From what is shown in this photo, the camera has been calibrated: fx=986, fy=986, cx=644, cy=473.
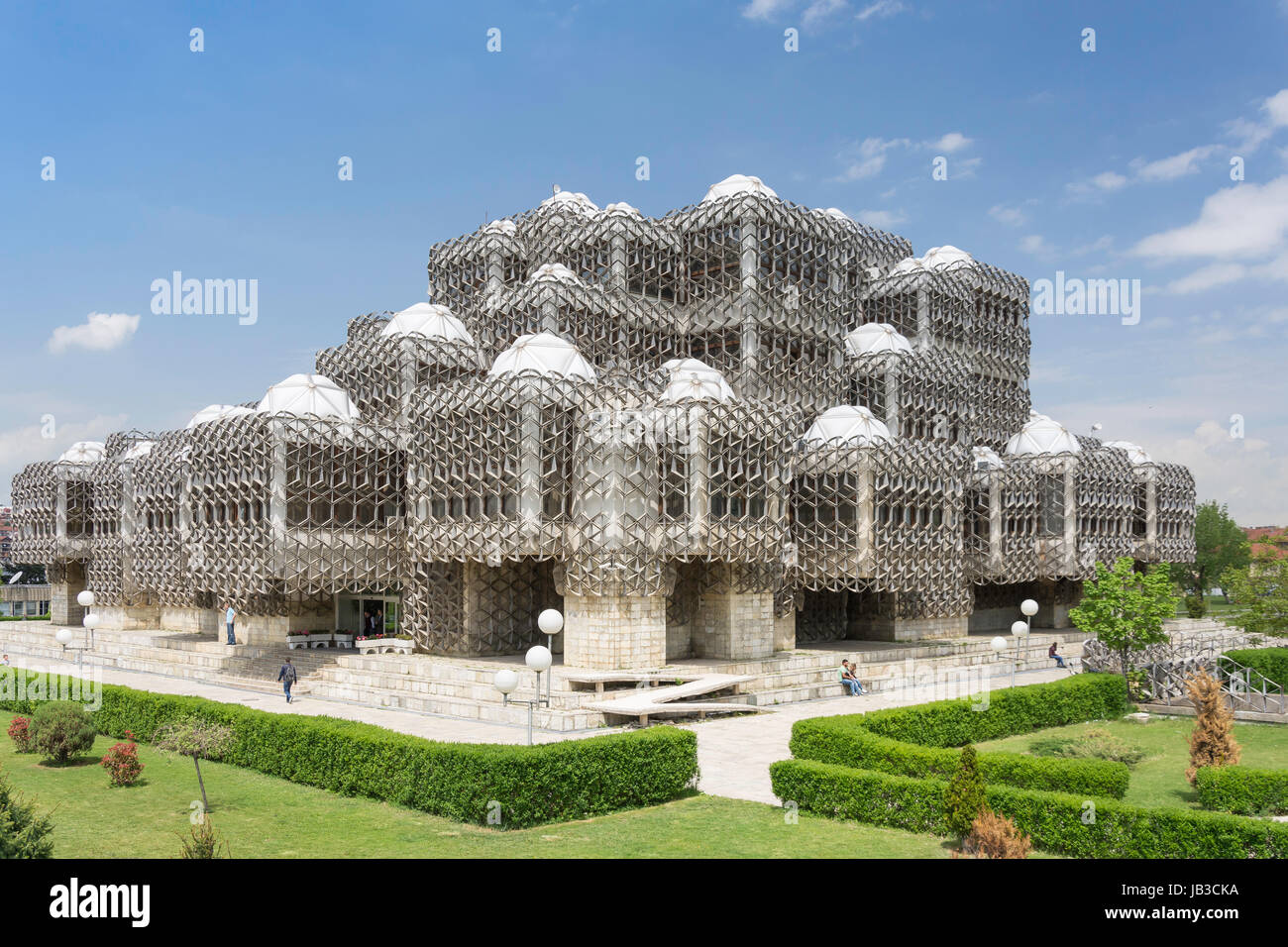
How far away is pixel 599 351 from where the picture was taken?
42.4m

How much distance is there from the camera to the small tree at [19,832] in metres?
10.6

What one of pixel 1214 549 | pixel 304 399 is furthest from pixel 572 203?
pixel 1214 549

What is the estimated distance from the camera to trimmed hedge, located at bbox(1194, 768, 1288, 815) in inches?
653

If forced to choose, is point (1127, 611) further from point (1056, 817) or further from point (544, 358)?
point (544, 358)

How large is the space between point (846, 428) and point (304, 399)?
72.6 ft

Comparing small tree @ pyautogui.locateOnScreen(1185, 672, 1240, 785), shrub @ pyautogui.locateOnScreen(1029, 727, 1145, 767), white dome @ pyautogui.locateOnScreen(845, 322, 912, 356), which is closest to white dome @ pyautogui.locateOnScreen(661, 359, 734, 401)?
white dome @ pyautogui.locateOnScreen(845, 322, 912, 356)

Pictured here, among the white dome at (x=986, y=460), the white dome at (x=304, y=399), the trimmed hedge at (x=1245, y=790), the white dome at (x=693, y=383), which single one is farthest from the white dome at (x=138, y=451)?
the trimmed hedge at (x=1245, y=790)

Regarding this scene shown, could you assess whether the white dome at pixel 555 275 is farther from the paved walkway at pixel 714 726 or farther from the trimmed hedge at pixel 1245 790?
the trimmed hedge at pixel 1245 790

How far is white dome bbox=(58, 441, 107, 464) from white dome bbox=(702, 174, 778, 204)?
37.6m

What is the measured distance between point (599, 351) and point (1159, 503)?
36852 millimetres

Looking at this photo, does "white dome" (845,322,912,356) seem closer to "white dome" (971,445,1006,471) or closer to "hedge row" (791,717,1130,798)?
"white dome" (971,445,1006,471)

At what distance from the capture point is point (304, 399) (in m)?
39.1

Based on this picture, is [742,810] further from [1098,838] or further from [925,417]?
[925,417]
